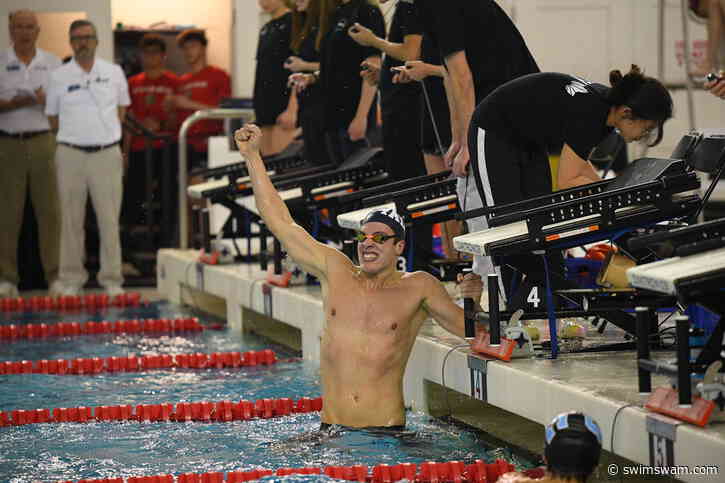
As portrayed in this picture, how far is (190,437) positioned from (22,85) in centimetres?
572

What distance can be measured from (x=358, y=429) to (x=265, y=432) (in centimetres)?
54

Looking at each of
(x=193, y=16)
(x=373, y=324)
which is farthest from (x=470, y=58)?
(x=193, y=16)

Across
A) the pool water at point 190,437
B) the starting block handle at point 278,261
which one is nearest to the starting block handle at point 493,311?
the pool water at point 190,437

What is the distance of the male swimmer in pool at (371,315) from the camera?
5.07m

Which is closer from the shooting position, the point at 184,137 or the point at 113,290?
the point at 113,290

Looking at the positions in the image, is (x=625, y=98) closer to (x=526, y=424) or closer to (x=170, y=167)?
(x=526, y=424)

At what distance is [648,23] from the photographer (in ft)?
38.8

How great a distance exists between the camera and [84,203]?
33.5 feet

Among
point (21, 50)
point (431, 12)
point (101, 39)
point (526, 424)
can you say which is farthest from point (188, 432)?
point (101, 39)

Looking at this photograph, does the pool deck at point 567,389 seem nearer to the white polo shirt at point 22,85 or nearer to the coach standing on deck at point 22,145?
the coach standing on deck at point 22,145

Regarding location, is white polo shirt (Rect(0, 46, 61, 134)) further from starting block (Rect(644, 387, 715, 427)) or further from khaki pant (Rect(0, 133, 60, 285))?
starting block (Rect(644, 387, 715, 427))

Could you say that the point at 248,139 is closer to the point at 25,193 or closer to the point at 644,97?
the point at 644,97

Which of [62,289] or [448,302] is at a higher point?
[448,302]

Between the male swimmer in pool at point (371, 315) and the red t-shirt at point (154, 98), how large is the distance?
269 inches
